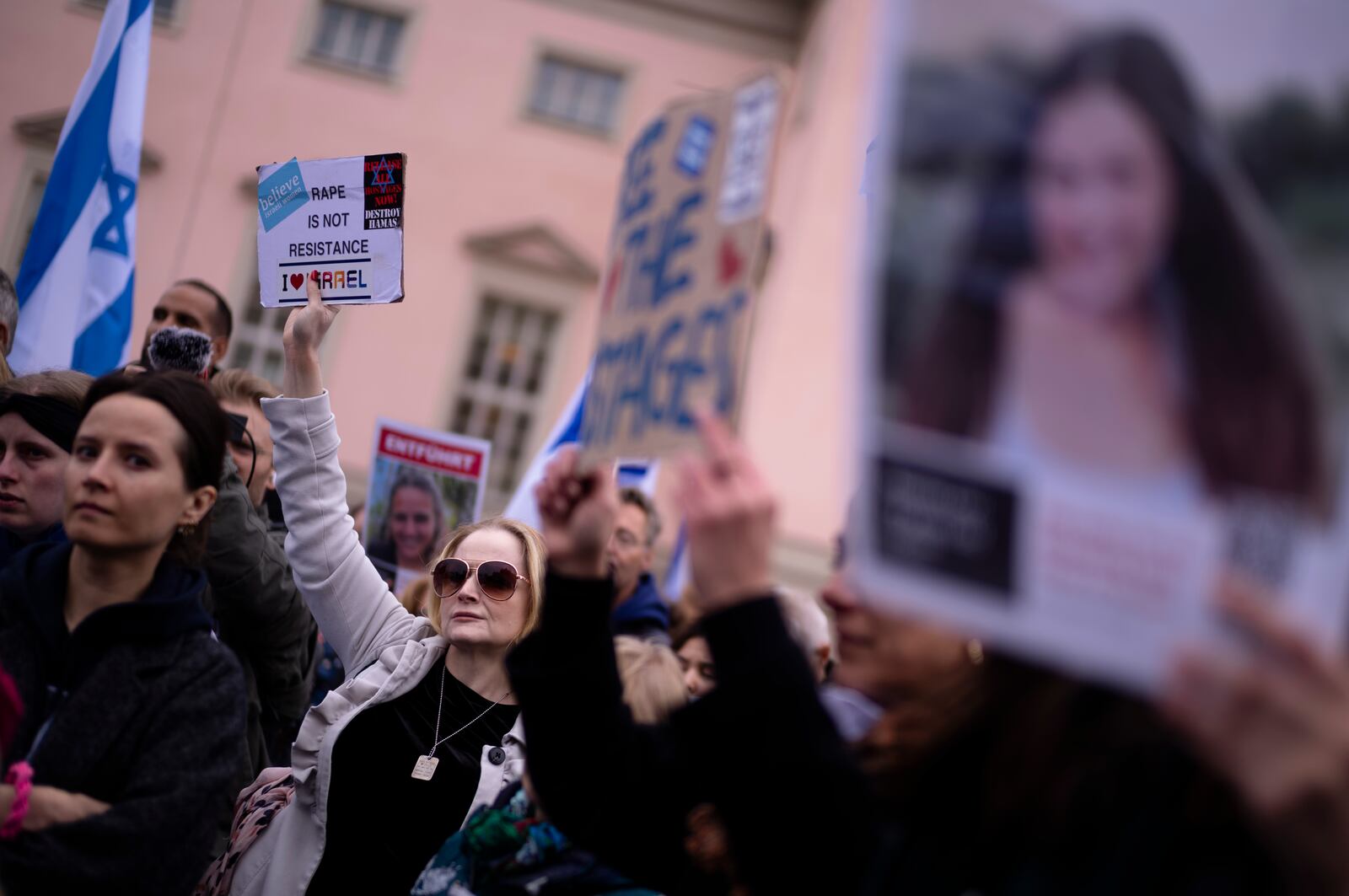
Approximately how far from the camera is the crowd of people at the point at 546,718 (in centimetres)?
150

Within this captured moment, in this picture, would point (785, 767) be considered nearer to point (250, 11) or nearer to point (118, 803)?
point (118, 803)

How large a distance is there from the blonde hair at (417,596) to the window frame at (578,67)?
16.4 meters

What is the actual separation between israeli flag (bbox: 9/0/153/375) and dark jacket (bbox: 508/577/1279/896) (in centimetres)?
348

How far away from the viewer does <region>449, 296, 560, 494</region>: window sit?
65.3ft

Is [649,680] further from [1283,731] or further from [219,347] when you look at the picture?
[219,347]

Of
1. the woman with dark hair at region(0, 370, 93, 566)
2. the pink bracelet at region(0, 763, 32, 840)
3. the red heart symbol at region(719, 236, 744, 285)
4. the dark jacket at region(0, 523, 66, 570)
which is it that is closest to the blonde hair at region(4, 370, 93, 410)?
the woman with dark hair at region(0, 370, 93, 566)

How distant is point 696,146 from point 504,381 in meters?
18.2

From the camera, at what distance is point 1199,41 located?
156cm

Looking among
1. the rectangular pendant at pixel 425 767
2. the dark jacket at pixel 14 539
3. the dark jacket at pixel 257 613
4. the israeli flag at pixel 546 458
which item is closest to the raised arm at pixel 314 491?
the dark jacket at pixel 257 613

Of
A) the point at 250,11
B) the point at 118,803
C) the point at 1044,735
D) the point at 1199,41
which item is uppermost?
the point at 250,11

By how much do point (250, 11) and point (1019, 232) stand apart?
19.3 metres

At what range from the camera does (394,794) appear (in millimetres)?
3023

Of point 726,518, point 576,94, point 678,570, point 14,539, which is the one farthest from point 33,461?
point 576,94

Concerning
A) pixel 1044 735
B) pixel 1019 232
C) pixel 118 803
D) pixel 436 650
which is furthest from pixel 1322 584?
pixel 436 650
